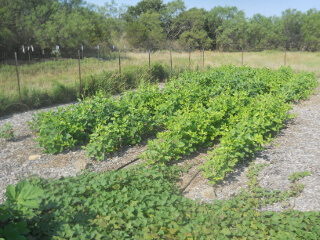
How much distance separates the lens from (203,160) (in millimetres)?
5707

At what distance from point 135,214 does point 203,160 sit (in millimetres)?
2367

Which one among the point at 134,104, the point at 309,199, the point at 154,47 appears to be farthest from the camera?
the point at 154,47

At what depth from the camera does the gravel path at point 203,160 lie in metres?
4.62

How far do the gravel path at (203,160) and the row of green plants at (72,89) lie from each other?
209cm

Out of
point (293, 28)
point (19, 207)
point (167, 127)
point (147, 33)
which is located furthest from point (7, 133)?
point (293, 28)

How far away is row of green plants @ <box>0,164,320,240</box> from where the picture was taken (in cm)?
291

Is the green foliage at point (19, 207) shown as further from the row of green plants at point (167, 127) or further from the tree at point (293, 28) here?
the tree at point (293, 28)

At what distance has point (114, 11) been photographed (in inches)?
1918

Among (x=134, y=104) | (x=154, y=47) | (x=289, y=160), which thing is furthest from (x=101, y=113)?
(x=154, y=47)

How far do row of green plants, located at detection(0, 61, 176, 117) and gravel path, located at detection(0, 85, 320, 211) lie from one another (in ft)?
6.86

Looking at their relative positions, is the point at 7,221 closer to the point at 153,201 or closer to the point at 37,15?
the point at 153,201

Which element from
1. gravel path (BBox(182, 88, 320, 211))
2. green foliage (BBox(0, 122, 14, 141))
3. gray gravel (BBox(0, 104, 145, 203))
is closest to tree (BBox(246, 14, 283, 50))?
gravel path (BBox(182, 88, 320, 211))

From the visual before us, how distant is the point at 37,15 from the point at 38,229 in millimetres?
23267

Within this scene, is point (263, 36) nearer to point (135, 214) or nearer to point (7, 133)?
point (7, 133)
